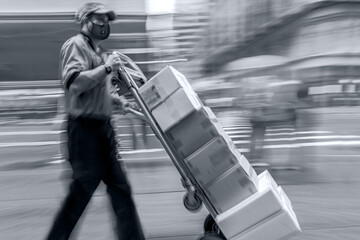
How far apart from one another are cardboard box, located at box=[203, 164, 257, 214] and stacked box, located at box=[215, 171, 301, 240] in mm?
70

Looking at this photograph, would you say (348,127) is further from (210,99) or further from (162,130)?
(162,130)

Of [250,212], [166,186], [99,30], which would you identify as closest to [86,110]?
[99,30]

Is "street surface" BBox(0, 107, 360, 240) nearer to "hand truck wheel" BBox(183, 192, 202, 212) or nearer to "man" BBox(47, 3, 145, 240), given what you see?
"man" BBox(47, 3, 145, 240)

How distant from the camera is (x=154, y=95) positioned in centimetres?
350

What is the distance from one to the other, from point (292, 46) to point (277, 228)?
20.3 meters

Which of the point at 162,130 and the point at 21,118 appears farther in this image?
the point at 21,118

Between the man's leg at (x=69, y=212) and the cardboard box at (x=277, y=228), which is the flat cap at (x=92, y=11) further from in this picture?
the cardboard box at (x=277, y=228)

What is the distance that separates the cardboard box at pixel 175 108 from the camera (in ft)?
11.1

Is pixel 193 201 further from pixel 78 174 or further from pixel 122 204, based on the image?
pixel 78 174

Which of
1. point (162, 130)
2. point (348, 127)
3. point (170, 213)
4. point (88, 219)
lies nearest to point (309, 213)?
point (170, 213)

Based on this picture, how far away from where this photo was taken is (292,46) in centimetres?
2286

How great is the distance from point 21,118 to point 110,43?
4.11 meters

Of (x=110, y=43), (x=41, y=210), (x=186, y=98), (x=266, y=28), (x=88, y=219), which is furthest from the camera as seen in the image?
(x=266, y=28)

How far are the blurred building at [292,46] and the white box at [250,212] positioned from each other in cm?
1462
